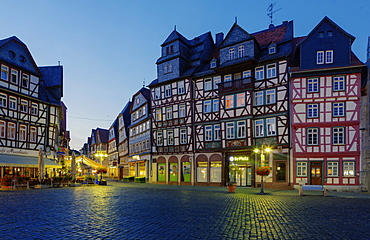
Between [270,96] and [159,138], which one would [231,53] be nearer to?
[270,96]

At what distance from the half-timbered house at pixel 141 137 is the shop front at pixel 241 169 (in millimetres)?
11650

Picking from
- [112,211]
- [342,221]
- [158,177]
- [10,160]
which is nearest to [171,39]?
[158,177]

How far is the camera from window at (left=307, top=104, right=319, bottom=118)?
2641 cm

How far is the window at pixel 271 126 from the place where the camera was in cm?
2767

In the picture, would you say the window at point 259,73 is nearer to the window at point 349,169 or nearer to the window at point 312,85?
the window at point 312,85

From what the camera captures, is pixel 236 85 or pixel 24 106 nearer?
pixel 236 85

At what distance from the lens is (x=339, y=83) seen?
25.9 meters

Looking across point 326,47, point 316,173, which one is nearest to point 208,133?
point 316,173

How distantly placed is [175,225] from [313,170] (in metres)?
20.6

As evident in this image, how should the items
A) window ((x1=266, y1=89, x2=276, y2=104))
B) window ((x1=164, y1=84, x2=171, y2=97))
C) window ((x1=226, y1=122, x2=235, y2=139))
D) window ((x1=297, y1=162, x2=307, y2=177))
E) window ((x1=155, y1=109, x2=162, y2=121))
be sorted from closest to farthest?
window ((x1=297, y1=162, x2=307, y2=177))
window ((x1=266, y1=89, x2=276, y2=104))
window ((x1=226, y1=122, x2=235, y2=139))
window ((x1=164, y1=84, x2=171, y2=97))
window ((x1=155, y1=109, x2=162, y2=121))

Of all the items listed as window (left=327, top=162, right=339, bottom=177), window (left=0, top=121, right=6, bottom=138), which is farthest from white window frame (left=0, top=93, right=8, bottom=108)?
window (left=327, top=162, right=339, bottom=177)

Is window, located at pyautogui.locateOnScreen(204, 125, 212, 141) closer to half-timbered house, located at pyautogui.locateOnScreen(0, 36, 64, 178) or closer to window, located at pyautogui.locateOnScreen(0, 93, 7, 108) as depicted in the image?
half-timbered house, located at pyautogui.locateOnScreen(0, 36, 64, 178)

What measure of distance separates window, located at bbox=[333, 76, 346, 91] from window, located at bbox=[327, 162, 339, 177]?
20.5 ft

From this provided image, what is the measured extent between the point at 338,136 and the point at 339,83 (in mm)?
4434
